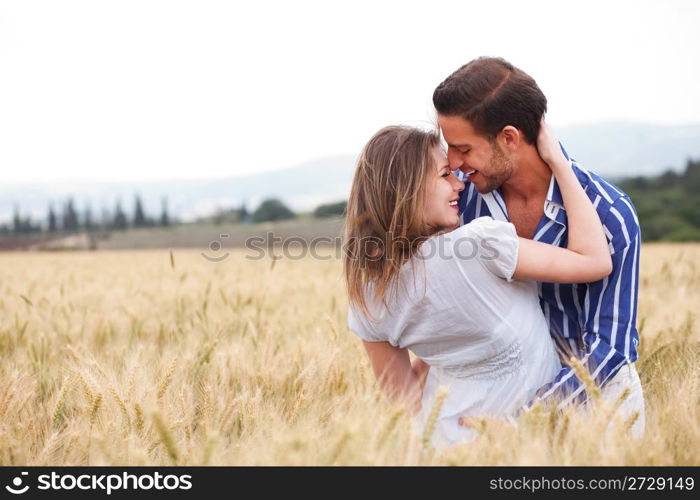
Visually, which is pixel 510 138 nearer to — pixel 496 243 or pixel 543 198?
pixel 543 198

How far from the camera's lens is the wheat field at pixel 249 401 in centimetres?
150

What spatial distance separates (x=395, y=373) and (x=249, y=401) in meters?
0.52

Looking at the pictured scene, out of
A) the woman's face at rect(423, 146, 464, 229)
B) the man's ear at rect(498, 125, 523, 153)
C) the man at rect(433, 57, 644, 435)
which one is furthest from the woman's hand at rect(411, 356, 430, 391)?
the man's ear at rect(498, 125, 523, 153)

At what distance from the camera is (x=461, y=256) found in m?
1.91

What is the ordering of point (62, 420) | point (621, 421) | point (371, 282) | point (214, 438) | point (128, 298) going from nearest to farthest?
point (214, 438)
point (621, 421)
point (371, 282)
point (62, 420)
point (128, 298)

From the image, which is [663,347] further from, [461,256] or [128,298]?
[128,298]

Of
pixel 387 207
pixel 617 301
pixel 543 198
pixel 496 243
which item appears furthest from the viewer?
pixel 543 198

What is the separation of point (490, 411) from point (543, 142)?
897 millimetres

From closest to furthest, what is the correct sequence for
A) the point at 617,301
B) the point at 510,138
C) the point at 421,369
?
the point at 617,301 < the point at 510,138 < the point at 421,369

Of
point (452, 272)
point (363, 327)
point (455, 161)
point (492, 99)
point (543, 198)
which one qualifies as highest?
point (492, 99)

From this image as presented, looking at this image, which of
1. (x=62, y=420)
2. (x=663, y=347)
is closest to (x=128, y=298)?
(x=62, y=420)

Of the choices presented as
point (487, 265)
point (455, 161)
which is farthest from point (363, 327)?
point (455, 161)

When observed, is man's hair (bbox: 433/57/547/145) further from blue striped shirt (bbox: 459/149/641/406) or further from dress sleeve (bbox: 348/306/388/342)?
dress sleeve (bbox: 348/306/388/342)

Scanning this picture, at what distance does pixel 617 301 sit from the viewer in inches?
84.2
